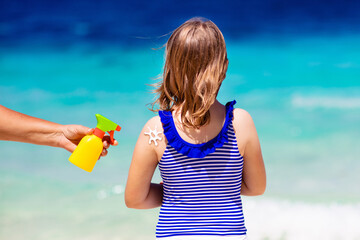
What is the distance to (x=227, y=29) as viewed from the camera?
180 inches

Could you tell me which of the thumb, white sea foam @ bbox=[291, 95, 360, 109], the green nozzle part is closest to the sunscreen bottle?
the green nozzle part

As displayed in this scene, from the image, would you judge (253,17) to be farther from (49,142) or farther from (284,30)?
(49,142)

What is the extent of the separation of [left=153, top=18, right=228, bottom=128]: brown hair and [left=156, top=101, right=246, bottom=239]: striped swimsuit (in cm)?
6

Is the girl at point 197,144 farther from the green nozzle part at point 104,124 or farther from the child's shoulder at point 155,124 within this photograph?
the green nozzle part at point 104,124

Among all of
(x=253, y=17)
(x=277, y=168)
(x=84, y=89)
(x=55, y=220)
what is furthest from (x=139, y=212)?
(x=253, y=17)

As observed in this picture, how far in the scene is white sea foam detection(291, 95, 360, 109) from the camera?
14.1ft

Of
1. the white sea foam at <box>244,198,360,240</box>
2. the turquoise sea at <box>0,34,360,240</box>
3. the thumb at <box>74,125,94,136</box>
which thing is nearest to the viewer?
the thumb at <box>74,125,94,136</box>

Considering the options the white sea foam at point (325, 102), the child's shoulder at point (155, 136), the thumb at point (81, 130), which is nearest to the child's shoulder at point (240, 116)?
the child's shoulder at point (155, 136)

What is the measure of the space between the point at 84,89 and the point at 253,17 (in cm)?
199

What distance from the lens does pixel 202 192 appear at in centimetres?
117

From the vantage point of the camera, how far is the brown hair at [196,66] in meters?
1.15

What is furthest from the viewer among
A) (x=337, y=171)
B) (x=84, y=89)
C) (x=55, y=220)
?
(x=84, y=89)

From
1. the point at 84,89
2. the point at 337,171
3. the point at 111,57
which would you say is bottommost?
the point at 337,171

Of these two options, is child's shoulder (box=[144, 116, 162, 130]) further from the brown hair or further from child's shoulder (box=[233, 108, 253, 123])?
child's shoulder (box=[233, 108, 253, 123])
